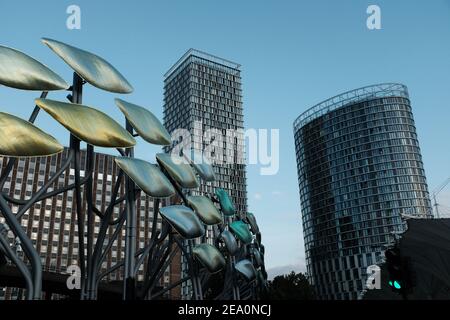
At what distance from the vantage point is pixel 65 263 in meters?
109

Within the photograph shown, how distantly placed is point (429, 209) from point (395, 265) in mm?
119327

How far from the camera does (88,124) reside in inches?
695

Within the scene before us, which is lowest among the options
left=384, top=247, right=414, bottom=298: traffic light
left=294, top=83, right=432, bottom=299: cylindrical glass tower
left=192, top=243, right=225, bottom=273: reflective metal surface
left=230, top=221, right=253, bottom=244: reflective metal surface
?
left=384, top=247, right=414, bottom=298: traffic light

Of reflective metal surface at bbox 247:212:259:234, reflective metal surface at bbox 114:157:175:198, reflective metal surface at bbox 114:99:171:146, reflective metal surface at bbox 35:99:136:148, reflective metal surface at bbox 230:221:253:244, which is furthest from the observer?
reflective metal surface at bbox 247:212:259:234

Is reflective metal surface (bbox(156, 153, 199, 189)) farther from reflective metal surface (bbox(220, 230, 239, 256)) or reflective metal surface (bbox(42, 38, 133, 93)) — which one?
reflective metal surface (bbox(220, 230, 239, 256))

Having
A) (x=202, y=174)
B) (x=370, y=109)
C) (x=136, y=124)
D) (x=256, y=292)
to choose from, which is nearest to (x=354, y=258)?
(x=370, y=109)

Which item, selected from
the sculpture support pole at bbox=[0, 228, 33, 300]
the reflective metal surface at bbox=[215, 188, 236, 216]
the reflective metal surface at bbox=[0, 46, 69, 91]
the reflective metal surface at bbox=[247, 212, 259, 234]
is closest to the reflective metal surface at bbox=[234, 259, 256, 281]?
the reflective metal surface at bbox=[215, 188, 236, 216]

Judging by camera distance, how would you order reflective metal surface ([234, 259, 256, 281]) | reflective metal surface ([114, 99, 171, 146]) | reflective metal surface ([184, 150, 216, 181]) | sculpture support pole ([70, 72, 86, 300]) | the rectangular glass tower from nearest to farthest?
sculpture support pole ([70, 72, 86, 300]) < reflective metal surface ([114, 99, 171, 146]) < reflective metal surface ([184, 150, 216, 181]) < reflective metal surface ([234, 259, 256, 281]) < the rectangular glass tower

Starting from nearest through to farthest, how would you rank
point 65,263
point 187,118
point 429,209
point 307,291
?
1. point 307,291
2. point 65,263
3. point 429,209
4. point 187,118

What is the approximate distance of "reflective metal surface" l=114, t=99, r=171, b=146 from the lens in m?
22.4

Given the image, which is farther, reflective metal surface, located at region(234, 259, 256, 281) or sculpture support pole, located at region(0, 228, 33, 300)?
reflective metal surface, located at region(234, 259, 256, 281)

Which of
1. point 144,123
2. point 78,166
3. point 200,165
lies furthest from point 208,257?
point 78,166

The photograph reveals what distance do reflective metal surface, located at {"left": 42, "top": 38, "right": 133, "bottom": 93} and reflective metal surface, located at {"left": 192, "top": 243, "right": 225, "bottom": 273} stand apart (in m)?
10.8
